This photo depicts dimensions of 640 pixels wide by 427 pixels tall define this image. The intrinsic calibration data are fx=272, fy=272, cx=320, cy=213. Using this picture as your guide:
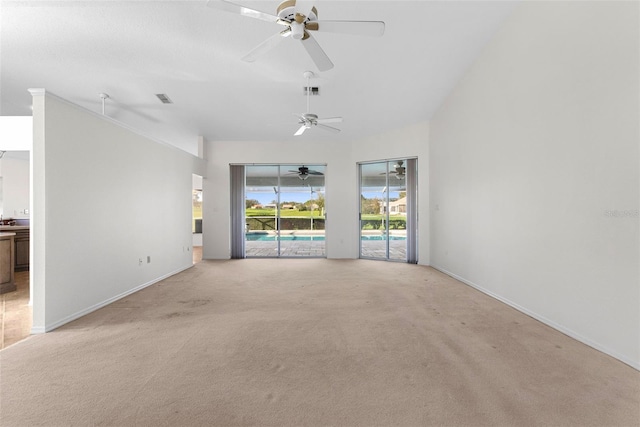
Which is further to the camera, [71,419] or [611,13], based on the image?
[611,13]

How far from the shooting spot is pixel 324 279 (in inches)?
202

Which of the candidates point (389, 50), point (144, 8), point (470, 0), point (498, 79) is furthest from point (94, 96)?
point (498, 79)

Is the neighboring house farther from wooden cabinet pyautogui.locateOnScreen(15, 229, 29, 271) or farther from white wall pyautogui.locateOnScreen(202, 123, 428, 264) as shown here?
wooden cabinet pyautogui.locateOnScreen(15, 229, 29, 271)

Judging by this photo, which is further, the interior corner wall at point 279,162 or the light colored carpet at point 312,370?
the interior corner wall at point 279,162

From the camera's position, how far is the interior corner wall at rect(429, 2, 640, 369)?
87.9 inches

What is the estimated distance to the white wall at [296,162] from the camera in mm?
7426

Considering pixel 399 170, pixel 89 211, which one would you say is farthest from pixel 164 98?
pixel 399 170

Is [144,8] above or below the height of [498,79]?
above

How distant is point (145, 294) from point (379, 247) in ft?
20.3

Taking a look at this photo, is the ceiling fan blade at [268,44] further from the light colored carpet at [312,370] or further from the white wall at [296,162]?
the white wall at [296,162]

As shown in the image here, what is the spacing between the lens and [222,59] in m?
3.86

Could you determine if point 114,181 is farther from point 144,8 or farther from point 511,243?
point 511,243

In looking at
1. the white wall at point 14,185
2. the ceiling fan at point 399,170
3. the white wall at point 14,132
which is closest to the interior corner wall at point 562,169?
the ceiling fan at point 399,170

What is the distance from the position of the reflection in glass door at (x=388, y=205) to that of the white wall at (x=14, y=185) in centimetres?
891
